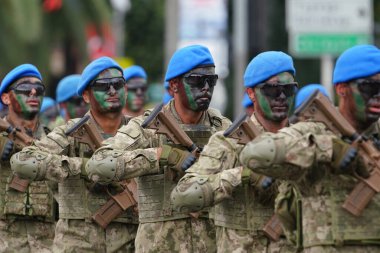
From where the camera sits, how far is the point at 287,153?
27.8ft

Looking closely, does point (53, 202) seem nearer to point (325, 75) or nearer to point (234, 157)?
point (234, 157)

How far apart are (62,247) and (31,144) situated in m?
1.09

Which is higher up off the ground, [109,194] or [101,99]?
[101,99]

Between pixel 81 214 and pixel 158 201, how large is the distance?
4.14 feet

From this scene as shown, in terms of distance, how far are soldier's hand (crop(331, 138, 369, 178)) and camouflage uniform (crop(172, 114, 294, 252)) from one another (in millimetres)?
1202

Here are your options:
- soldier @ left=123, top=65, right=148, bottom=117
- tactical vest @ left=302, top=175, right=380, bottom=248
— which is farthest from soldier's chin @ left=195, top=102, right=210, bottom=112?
soldier @ left=123, top=65, right=148, bottom=117

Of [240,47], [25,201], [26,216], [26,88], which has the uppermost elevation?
[26,88]

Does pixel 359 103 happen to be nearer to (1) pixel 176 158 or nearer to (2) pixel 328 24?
(1) pixel 176 158

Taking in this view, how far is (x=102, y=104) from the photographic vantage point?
12.2 m

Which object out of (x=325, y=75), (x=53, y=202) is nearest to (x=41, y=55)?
(x=325, y=75)

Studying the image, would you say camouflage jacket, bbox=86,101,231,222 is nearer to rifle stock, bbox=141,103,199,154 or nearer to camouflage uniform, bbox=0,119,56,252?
rifle stock, bbox=141,103,199,154

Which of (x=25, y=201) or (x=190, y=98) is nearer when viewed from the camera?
(x=190, y=98)

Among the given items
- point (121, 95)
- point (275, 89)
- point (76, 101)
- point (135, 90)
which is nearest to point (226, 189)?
point (275, 89)

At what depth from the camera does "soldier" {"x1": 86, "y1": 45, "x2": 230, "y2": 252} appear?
431 inches
